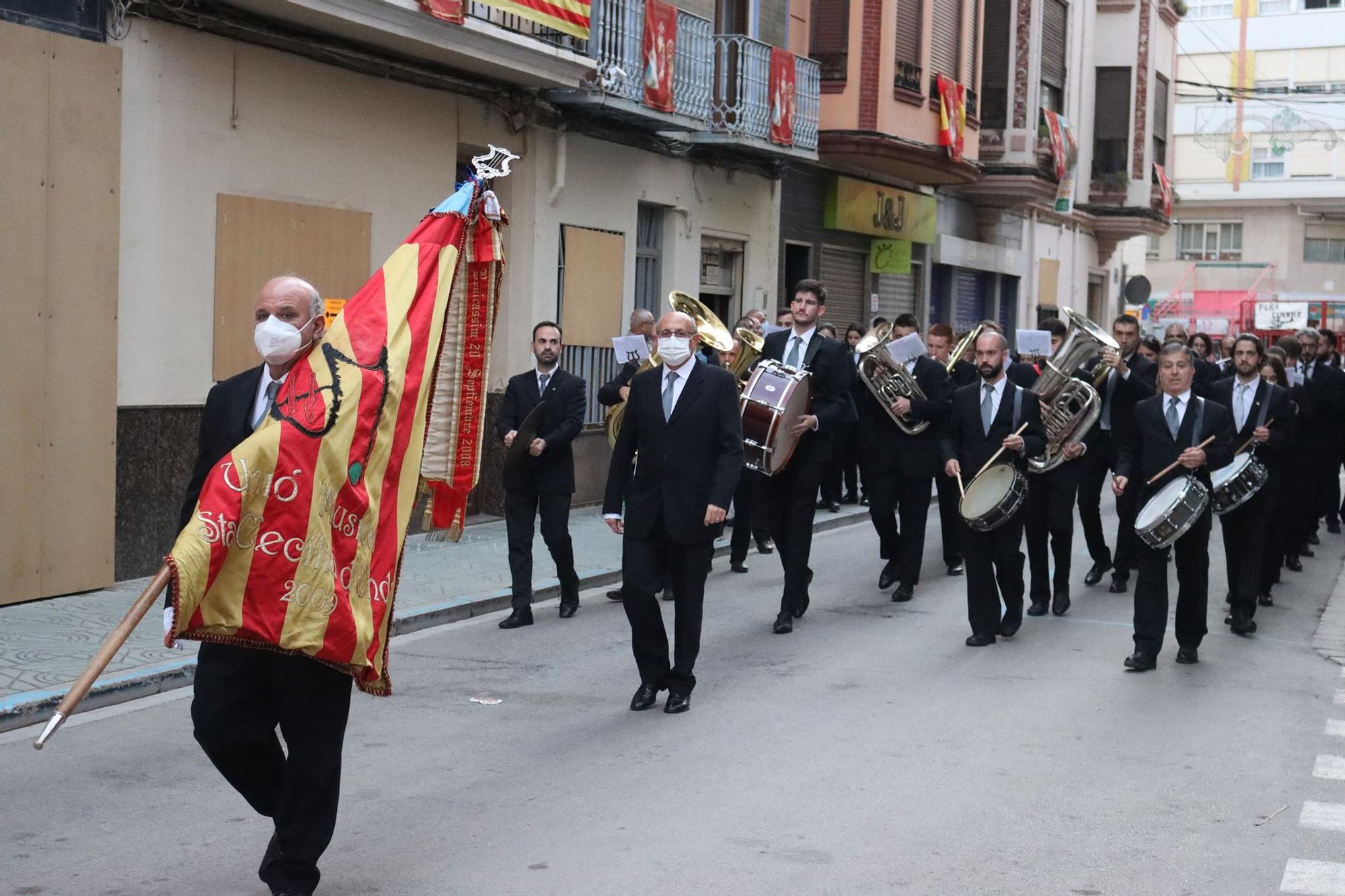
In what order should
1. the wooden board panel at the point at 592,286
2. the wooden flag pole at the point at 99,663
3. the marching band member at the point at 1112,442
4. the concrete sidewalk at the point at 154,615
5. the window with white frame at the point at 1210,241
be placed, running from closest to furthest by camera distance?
the wooden flag pole at the point at 99,663 < the concrete sidewalk at the point at 154,615 < the marching band member at the point at 1112,442 < the wooden board panel at the point at 592,286 < the window with white frame at the point at 1210,241

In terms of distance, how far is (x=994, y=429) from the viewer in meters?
10.2

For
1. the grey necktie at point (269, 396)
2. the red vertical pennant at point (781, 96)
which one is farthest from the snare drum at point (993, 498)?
the red vertical pennant at point (781, 96)

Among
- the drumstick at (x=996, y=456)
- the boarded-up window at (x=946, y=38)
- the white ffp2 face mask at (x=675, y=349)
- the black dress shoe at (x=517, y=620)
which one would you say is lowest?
the black dress shoe at (x=517, y=620)

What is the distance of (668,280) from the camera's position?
19.0 meters

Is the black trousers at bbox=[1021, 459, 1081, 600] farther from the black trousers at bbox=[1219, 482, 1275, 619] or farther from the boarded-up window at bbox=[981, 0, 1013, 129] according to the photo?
the boarded-up window at bbox=[981, 0, 1013, 129]

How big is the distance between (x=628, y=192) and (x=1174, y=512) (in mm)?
10062

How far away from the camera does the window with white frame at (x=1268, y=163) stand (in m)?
59.7

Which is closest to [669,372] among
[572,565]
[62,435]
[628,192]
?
[572,565]

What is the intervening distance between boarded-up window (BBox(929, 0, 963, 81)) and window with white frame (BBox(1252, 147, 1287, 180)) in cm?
3902

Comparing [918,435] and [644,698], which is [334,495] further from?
[918,435]

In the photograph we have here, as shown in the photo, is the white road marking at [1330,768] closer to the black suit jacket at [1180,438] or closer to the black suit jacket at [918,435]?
the black suit jacket at [1180,438]

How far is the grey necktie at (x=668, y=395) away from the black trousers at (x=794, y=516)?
234cm

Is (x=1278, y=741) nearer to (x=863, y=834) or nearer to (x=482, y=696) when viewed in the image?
(x=863, y=834)

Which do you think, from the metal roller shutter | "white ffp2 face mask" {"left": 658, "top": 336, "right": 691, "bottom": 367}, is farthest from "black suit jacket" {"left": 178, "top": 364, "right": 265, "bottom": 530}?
the metal roller shutter
